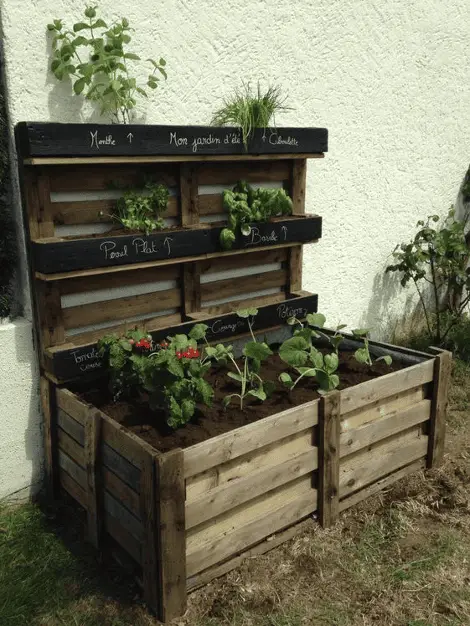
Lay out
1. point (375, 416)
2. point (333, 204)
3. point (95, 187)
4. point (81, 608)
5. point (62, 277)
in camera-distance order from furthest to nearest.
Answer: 1. point (333, 204)
2. point (375, 416)
3. point (95, 187)
4. point (62, 277)
5. point (81, 608)

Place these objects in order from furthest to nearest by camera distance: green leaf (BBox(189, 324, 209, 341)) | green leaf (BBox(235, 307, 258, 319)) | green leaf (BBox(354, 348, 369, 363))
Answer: green leaf (BBox(235, 307, 258, 319)), green leaf (BBox(354, 348, 369, 363)), green leaf (BBox(189, 324, 209, 341))

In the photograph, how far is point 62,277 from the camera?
3344mm

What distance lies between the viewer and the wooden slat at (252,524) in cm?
304

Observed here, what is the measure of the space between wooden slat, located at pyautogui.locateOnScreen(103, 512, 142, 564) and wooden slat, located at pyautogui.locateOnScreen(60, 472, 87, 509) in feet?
0.76

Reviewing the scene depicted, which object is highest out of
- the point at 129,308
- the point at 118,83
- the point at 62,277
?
the point at 118,83

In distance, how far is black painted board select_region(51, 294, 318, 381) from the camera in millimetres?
3484

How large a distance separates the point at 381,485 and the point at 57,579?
2039 millimetres

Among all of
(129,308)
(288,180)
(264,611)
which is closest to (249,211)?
(288,180)

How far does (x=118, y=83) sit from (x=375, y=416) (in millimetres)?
Result: 2458

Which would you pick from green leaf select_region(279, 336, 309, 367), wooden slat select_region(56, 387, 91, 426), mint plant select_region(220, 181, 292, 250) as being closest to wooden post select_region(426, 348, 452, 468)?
green leaf select_region(279, 336, 309, 367)

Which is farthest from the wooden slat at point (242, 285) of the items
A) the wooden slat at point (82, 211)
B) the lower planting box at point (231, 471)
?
A: the lower planting box at point (231, 471)

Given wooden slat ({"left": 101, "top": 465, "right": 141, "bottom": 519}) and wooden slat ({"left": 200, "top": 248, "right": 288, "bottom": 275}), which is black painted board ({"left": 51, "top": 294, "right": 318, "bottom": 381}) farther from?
wooden slat ({"left": 101, "top": 465, "right": 141, "bottom": 519})

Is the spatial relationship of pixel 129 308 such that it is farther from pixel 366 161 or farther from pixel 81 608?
pixel 366 161

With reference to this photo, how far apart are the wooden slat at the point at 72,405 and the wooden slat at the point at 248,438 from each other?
27.8 inches
